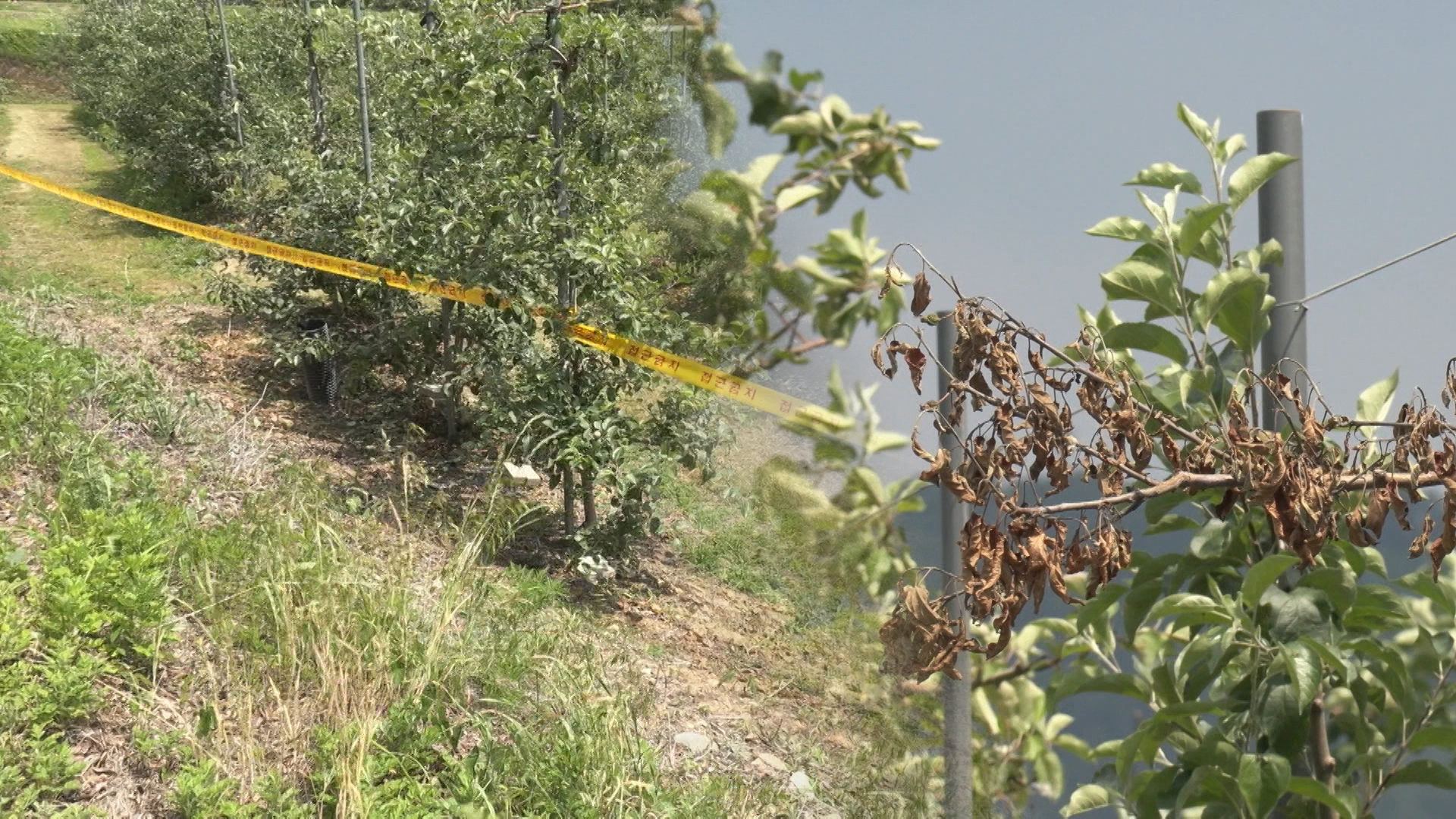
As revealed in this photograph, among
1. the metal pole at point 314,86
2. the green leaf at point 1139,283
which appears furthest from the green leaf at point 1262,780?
the metal pole at point 314,86

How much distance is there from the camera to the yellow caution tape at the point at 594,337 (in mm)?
1146

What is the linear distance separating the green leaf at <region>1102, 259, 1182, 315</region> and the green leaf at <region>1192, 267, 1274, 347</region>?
38mm

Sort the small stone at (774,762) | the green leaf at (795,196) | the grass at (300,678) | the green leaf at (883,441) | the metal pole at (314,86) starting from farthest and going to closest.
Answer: the metal pole at (314,86)
the small stone at (774,762)
the grass at (300,678)
the green leaf at (883,441)
the green leaf at (795,196)

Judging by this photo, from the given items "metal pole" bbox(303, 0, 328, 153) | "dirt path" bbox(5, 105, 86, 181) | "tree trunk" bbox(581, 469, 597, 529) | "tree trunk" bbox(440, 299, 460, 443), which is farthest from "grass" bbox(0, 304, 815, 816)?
"dirt path" bbox(5, 105, 86, 181)

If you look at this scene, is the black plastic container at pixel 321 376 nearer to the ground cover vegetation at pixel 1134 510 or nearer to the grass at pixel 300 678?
the grass at pixel 300 678

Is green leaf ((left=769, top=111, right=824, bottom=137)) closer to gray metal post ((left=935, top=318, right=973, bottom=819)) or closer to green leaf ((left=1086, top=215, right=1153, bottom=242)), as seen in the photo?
gray metal post ((left=935, top=318, right=973, bottom=819))

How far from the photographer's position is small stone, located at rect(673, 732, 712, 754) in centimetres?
299

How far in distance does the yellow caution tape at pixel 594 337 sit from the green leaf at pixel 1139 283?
14.6 inches

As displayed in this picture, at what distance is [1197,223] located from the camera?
3.95ft

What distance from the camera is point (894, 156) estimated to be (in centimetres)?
95

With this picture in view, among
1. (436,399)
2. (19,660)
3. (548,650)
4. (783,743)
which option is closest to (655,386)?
(436,399)

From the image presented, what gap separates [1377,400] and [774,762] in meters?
1.93

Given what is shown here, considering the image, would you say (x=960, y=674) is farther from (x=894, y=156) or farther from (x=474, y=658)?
(x=474, y=658)

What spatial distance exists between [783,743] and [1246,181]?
2.11m
